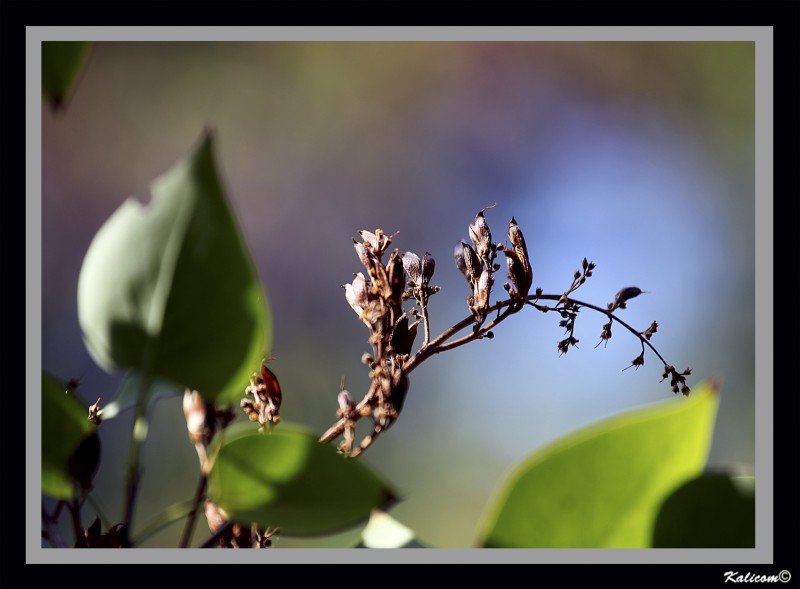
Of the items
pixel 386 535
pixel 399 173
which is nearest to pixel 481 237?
pixel 386 535

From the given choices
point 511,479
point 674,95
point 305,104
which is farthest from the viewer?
point 305,104

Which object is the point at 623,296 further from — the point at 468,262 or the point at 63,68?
the point at 63,68

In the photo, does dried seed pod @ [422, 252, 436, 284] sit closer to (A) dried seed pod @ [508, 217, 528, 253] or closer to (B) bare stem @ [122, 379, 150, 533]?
(A) dried seed pod @ [508, 217, 528, 253]

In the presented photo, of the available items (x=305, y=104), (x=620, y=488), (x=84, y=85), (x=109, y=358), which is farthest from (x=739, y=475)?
(x=305, y=104)


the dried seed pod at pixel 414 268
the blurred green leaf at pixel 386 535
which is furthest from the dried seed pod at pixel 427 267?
the blurred green leaf at pixel 386 535

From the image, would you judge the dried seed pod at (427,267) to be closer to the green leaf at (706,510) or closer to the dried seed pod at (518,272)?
the dried seed pod at (518,272)
